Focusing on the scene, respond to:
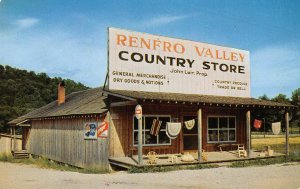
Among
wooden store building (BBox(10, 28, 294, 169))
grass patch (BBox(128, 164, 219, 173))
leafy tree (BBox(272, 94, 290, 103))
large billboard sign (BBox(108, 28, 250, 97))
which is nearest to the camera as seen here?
grass patch (BBox(128, 164, 219, 173))

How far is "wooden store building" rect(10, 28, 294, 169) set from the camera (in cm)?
1628

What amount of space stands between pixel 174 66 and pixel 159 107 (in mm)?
2509

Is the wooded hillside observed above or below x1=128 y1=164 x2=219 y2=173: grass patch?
above

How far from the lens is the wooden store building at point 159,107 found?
53.4 ft

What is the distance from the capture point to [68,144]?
1988cm

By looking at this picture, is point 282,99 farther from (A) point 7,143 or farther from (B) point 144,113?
(B) point 144,113

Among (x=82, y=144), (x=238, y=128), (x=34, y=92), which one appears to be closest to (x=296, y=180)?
(x=238, y=128)

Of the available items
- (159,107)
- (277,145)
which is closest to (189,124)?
(159,107)

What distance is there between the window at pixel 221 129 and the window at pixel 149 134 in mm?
2890

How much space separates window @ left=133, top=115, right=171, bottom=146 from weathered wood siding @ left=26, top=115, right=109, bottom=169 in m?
1.60

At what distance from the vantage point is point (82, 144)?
18234 mm

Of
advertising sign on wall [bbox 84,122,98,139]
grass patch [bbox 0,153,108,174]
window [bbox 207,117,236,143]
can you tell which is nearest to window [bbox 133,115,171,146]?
advertising sign on wall [bbox 84,122,98,139]

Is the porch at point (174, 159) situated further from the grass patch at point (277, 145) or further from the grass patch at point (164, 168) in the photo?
the grass patch at point (277, 145)

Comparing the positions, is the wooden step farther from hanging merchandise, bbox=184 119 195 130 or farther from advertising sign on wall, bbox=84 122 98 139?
hanging merchandise, bbox=184 119 195 130
